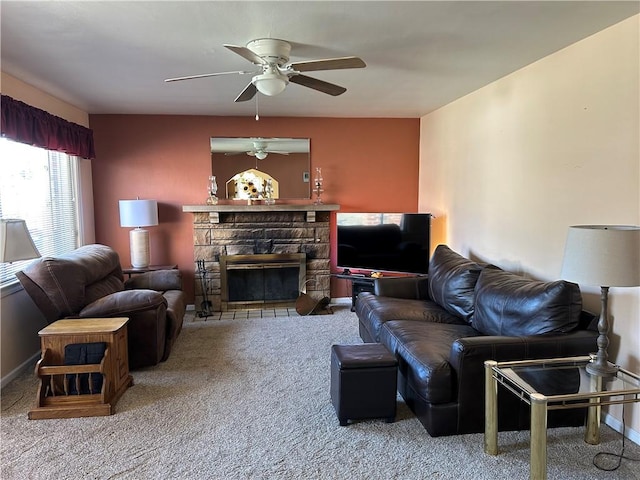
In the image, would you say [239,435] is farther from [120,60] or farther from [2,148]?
[2,148]

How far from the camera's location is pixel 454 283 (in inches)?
141

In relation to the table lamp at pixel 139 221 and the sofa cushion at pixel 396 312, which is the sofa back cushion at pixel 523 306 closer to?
the sofa cushion at pixel 396 312

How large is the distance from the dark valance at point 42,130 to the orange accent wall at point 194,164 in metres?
0.45

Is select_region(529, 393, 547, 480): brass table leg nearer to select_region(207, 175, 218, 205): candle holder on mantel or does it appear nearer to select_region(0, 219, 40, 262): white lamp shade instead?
select_region(0, 219, 40, 262): white lamp shade

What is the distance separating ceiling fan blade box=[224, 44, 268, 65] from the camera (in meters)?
2.34

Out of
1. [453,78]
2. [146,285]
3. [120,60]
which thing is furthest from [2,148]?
[453,78]

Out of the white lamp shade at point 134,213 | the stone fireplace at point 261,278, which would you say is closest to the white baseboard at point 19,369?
the white lamp shade at point 134,213

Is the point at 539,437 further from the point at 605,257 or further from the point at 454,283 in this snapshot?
the point at 454,283

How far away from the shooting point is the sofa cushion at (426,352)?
8.12ft

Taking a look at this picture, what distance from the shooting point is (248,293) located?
5.59 metres

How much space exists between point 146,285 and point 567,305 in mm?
3914

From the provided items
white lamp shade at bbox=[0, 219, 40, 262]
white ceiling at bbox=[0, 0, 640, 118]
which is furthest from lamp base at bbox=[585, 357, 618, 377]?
white lamp shade at bbox=[0, 219, 40, 262]

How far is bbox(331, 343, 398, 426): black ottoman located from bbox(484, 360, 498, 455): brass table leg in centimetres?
54

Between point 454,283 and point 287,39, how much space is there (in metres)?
2.23
